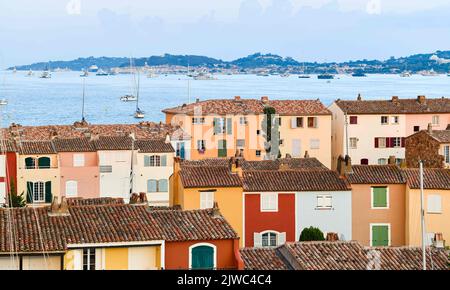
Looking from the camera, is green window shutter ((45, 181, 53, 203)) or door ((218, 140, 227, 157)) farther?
door ((218, 140, 227, 157))

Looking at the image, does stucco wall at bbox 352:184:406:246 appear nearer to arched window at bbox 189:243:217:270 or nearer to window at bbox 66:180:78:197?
arched window at bbox 189:243:217:270

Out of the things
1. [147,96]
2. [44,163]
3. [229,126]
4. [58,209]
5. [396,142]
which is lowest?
[44,163]

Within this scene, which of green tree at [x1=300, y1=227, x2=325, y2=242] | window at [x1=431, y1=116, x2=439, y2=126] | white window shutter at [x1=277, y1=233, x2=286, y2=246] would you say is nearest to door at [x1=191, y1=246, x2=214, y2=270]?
green tree at [x1=300, y1=227, x2=325, y2=242]

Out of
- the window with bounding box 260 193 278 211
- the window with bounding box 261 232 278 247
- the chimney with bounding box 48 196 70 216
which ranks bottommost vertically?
the window with bounding box 261 232 278 247

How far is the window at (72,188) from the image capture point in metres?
24.8

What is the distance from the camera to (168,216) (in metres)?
11.4

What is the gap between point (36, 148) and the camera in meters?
24.4

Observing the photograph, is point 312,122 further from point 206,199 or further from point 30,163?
point 206,199

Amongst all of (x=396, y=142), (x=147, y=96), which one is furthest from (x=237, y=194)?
(x=147, y=96)

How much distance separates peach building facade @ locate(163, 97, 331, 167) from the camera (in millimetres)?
32781

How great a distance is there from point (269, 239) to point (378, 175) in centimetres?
272

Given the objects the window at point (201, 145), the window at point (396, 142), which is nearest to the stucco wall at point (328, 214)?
the window at point (201, 145)

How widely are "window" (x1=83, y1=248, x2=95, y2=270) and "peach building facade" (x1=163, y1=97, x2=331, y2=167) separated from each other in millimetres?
22251

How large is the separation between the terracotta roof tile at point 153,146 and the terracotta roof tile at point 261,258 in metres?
14.7
